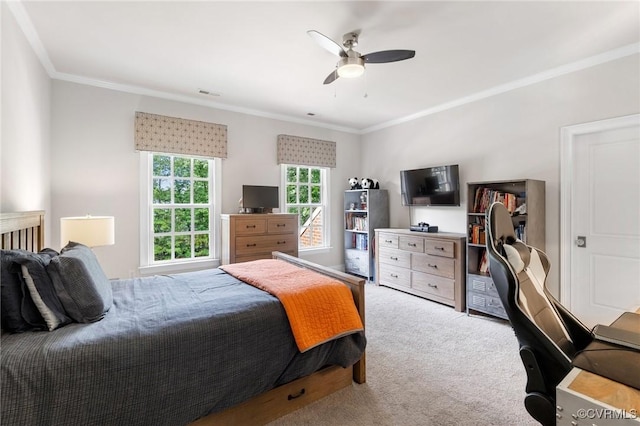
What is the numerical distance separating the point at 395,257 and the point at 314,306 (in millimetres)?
2737

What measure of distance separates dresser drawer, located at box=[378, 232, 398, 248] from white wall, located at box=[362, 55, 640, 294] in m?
0.57

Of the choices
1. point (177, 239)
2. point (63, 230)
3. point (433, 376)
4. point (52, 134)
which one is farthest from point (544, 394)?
point (52, 134)

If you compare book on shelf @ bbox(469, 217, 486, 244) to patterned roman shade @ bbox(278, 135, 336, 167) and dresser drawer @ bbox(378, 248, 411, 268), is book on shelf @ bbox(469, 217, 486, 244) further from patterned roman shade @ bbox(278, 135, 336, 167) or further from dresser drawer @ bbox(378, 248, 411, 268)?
patterned roman shade @ bbox(278, 135, 336, 167)

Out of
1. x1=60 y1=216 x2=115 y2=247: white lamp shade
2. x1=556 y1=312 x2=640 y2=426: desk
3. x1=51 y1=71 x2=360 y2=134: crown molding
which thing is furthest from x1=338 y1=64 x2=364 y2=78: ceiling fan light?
x1=60 y1=216 x2=115 y2=247: white lamp shade

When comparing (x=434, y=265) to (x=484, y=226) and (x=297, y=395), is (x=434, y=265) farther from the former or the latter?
(x=297, y=395)

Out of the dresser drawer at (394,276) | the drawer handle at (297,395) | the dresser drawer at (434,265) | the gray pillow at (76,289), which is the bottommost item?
the drawer handle at (297,395)

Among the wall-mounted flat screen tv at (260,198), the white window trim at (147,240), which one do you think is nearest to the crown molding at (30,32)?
the white window trim at (147,240)

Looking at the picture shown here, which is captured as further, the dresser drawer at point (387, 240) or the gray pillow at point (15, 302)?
the dresser drawer at point (387, 240)

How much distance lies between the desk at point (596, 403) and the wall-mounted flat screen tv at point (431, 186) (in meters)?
3.39

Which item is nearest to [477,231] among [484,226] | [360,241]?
[484,226]

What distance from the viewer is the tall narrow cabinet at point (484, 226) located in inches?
121

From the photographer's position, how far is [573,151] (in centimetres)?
310

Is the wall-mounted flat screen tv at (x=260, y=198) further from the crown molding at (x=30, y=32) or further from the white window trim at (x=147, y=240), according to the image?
the crown molding at (x=30, y=32)

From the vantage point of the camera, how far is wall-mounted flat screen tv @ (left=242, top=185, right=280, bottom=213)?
13.5 feet
